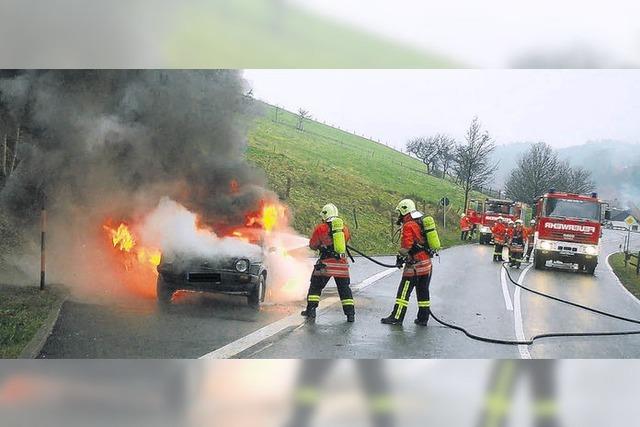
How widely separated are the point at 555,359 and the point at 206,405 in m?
2.65

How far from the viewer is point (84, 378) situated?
4988 mm

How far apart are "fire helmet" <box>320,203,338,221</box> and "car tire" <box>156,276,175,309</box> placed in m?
1.31

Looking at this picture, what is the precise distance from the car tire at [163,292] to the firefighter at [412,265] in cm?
167

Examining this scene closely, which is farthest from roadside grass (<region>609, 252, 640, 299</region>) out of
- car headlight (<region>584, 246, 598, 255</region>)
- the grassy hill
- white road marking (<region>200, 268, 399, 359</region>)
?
white road marking (<region>200, 268, 399, 359</region>)

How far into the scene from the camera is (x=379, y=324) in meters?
5.01

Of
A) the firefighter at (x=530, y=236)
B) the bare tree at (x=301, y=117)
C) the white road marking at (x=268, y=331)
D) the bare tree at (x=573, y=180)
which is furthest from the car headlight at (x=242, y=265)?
the bare tree at (x=573, y=180)

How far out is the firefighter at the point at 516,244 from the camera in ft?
17.2

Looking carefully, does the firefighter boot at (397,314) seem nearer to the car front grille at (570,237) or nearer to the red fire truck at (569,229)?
the red fire truck at (569,229)

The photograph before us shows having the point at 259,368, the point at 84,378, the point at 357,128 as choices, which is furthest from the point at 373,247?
the point at 84,378

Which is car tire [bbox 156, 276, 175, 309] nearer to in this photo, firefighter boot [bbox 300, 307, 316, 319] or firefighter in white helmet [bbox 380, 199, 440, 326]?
firefighter boot [bbox 300, 307, 316, 319]

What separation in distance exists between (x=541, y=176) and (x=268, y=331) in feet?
8.22

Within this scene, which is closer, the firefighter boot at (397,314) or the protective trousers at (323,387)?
the protective trousers at (323,387)

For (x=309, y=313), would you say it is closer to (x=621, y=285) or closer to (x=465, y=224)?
(x=465, y=224)

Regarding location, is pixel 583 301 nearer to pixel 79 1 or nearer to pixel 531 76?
pixel 531 76
